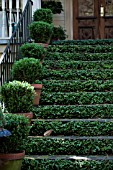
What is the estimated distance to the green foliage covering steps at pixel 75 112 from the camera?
22.1 feet

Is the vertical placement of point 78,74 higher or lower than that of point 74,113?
higher

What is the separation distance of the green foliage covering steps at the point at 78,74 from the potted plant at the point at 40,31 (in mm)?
1172

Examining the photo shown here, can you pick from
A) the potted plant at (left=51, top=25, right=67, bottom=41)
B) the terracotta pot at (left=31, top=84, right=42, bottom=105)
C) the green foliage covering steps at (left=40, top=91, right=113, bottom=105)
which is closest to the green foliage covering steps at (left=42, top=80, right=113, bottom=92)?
the green foliage covering steps at (left=40, top=91, right=113, bottom=105)

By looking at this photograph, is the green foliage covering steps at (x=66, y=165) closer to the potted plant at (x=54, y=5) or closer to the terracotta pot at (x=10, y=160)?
the terracotta pot at (x=10, y=160)

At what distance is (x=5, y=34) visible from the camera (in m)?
10.1

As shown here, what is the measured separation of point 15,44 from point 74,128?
2743 millimetres

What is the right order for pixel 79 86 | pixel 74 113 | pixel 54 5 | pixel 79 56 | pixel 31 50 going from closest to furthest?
pixel 74 113 → pixel 79 86 → pixel 31 50 → pixel 79 56 → pixel 54 5

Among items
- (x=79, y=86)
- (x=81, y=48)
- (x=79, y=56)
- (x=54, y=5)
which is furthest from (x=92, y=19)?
(x=79, y=86)

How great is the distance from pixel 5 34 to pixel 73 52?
1726 millimetres

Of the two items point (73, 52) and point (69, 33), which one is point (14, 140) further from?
point (69, 33)

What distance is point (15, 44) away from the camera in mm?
8570

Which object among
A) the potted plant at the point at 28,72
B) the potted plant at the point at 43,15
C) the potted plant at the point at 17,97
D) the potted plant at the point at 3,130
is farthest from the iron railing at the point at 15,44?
the potted plant at the point at 3,130

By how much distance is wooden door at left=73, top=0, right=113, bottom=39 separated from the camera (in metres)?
11.8

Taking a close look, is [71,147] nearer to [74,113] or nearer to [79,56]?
[74,113]
